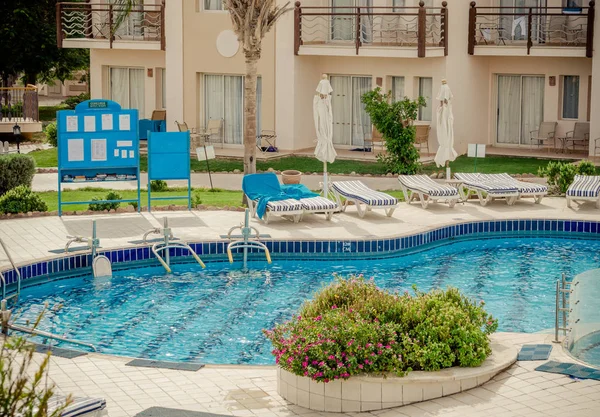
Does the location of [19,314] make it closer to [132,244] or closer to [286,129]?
[132,244]

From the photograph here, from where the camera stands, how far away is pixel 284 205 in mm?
19438

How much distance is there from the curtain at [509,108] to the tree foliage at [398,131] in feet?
18.7

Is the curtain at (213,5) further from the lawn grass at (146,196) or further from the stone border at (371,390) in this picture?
the stone border at (371,390)

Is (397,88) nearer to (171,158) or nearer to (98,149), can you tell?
(171,158)

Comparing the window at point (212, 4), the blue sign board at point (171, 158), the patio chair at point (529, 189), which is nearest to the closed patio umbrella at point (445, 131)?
the patio chair at point (529, 189)

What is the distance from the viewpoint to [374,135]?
3006cm

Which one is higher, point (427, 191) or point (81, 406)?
point (427, 191)

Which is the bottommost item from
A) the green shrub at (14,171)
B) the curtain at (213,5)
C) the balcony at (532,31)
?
the green shrub at (14,171)

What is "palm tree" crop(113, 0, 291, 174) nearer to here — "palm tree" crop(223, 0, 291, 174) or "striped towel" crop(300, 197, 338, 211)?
"palm tree" crop(223, 0, 291, 174)

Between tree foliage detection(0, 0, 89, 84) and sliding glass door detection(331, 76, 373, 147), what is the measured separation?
13169 millimetres

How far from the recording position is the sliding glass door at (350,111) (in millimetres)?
31531

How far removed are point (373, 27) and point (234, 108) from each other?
15.3 feet

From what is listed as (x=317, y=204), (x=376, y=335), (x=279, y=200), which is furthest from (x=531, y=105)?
(x=376, y=335)

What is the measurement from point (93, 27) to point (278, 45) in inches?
236
